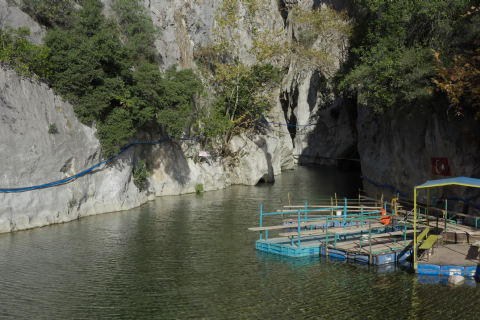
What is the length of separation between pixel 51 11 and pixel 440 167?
2652 centimetres

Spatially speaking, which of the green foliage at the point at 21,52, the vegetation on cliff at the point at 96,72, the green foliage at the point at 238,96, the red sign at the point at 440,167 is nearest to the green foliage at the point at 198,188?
the green foliage at the point at 238,96

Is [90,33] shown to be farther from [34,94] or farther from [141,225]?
[141,225]

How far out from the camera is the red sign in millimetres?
26391

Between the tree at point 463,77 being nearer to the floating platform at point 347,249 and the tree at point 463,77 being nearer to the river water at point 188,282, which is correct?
the floating platform at point 347,249

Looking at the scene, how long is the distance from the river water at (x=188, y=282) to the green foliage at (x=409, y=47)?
11.7 metres

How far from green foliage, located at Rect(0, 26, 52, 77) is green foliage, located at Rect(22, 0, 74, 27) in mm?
3168

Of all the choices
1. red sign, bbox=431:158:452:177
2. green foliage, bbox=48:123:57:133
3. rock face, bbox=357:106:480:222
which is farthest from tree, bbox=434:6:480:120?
green foliage, bbox=48:123:57:133

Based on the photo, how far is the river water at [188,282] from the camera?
13133mm

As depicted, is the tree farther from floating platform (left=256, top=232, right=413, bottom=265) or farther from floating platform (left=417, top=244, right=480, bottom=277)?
floating platform (left=256, top=232, right=413, bottom=265)

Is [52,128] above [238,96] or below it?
below

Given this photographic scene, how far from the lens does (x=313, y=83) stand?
3081 inches

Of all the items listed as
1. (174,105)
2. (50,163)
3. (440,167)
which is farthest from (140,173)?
(440,167)

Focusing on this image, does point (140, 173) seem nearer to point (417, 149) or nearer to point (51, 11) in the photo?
point (51, 11)

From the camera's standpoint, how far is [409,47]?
28.2 meters
